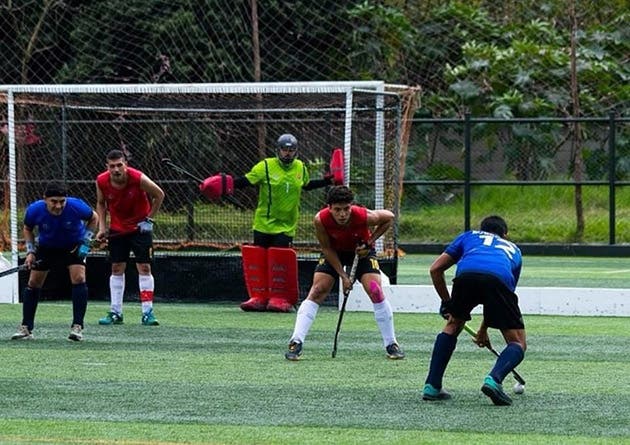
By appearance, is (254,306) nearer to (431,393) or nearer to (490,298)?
(431,393)

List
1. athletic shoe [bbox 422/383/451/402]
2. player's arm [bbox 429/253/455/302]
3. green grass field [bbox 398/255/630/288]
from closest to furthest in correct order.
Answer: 1. athletic shoe [bbox 422/383/451/402]
2. player's arm [bbox 429/253/455/302]
3. green grass field [bbox 398/255/630/288]

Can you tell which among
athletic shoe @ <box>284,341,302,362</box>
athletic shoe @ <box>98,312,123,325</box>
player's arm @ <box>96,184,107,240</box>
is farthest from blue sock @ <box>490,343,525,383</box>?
athletic shoe @ <box>98,312,123,325</box>

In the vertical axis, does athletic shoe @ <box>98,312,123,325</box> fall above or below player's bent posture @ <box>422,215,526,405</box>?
below

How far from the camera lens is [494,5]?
31672 millimetres

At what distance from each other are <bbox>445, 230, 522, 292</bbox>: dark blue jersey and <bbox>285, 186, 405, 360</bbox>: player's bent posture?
216 centimetres

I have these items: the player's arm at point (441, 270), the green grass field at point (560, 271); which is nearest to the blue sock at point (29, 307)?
the player's arm at point (441, 270)

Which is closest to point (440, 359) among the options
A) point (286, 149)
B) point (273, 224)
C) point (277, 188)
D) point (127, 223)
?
point (127, 223)

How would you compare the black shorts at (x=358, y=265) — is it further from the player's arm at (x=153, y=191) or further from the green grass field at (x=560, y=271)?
the green grass field at (x=560, y=271)

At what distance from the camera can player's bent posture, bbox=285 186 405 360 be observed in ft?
40.0

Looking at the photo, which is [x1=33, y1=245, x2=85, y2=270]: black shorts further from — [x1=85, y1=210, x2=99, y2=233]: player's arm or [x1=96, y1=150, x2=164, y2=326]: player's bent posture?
[x1=96, y1=150, x2=164, y2=326]: player's bent posture

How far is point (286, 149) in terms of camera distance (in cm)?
1634

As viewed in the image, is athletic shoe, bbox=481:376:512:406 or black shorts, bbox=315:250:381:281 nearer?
athletic shoe, bbox=481:376:512:406

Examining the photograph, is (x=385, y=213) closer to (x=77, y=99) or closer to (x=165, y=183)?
(x=77, y=99)

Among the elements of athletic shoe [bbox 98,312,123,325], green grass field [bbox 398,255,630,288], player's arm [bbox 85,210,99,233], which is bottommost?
green grass field [bbox 398,255,630,288]
